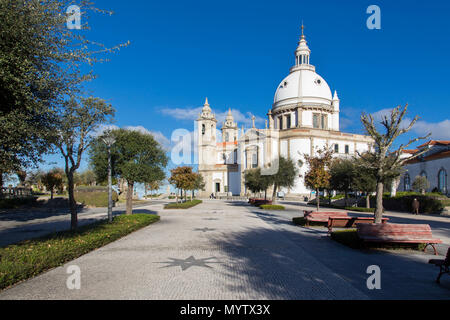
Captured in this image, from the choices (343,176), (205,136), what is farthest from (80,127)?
(205,136)

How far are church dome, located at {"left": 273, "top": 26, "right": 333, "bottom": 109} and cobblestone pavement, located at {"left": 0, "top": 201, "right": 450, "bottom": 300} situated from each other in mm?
57958

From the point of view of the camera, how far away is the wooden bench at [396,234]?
927 centimetres

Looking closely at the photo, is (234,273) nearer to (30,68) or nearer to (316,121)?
(30,68)

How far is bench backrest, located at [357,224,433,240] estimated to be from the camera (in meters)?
9.35

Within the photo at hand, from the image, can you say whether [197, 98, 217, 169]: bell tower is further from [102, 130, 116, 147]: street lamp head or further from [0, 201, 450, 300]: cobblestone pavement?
[0, 201, 450, 300]: cobblestone pavement

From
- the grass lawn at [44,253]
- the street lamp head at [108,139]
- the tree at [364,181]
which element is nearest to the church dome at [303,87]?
the tree at [364,181]

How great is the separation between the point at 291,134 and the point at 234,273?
55.7 meters

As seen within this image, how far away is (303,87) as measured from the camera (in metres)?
64.7

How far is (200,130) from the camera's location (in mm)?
73500

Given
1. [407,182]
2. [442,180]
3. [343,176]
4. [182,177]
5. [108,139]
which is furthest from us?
[407,182]

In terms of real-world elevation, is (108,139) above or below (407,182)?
above

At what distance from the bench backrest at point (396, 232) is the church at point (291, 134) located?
45.9 m

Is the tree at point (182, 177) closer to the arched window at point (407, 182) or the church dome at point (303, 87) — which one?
the church dome at point (303, 87)
